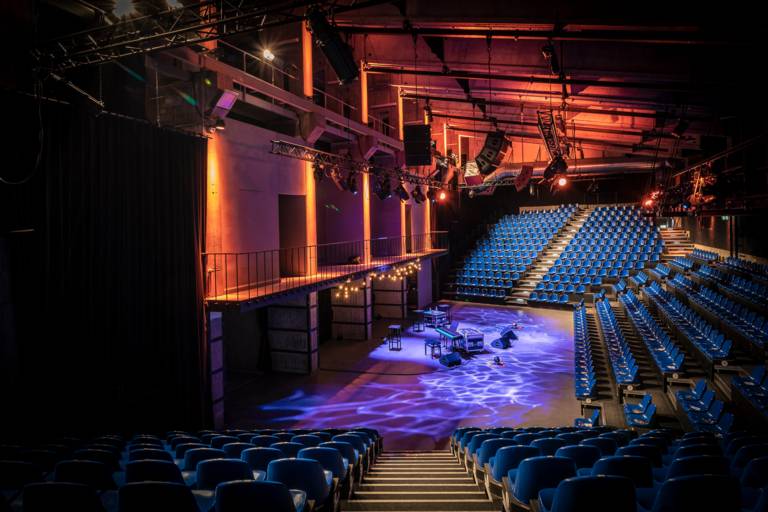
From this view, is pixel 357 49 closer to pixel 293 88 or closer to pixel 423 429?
pixel 293 88

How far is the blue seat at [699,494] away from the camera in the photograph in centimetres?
279

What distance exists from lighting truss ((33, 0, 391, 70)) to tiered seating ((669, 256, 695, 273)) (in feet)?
50.5

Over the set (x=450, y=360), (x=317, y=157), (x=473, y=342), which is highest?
(x=317, y=157)

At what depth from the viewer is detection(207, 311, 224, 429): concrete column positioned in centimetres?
945

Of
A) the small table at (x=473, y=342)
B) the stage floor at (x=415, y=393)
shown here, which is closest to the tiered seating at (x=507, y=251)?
the stage floor at (x=415, y=393)

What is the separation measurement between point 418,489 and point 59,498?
3144 millimetres

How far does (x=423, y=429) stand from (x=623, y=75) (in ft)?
25.7

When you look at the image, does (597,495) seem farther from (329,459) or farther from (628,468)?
(329,459)

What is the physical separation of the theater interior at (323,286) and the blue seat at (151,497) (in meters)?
0.01

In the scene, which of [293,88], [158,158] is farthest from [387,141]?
[158,158]

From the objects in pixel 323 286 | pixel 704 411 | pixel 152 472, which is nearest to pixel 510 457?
pixel 152 472

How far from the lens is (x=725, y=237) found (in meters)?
17.1

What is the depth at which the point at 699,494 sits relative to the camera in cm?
284

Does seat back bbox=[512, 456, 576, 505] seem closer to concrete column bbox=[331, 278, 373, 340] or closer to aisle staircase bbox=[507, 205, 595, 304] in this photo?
concrete column bbox=[331, 278, 373, 340]
